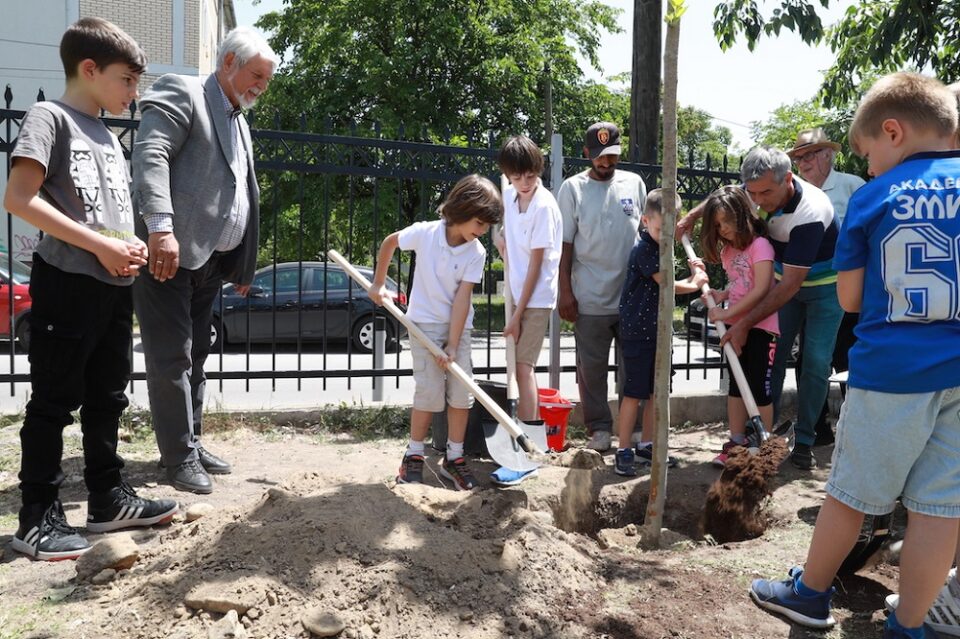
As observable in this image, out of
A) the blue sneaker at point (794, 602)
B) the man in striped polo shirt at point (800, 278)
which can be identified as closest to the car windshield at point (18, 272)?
the man in striped polo shirt at point (800, 278)

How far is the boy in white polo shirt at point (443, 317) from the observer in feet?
14.3

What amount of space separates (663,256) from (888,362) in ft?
3.79

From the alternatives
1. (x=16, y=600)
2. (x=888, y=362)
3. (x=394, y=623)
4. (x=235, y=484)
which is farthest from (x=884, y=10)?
(x=16, y=600)

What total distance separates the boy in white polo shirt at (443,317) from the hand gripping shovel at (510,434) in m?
0.20

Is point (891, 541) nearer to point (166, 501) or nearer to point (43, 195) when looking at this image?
point (166, 501)

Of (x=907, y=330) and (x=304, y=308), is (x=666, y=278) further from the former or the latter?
(x=304, y=308)

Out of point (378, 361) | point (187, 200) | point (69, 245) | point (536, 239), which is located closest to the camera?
point (69, 245)

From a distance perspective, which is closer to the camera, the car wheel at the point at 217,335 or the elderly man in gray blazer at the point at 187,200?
the elderly man in gray blazer at the point at 187,200

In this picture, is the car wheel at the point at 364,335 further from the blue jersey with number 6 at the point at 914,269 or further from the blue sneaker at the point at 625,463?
the blue jersey with number 6 at the point at 914,269

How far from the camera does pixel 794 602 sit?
290 centimetres

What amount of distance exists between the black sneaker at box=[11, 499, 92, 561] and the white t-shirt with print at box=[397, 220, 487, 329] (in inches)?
75.6

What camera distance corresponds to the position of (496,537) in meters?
3.25

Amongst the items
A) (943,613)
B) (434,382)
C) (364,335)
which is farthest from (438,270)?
(364,335)

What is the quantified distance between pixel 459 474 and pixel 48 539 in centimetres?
198
